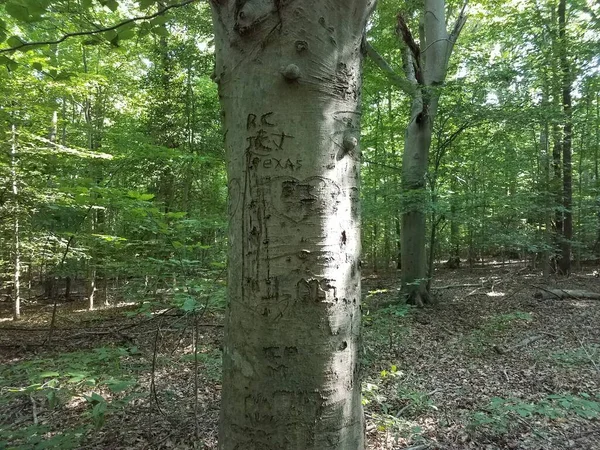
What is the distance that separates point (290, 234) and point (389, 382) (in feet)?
12.7

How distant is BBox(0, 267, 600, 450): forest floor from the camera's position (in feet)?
9.34

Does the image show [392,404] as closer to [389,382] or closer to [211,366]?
[389,382]

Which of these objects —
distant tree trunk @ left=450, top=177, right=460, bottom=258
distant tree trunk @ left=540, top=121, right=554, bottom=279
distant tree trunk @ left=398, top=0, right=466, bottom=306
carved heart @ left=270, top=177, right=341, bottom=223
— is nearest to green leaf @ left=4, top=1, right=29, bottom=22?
carved heart @ left=270, top=177, right=341, bottom=223

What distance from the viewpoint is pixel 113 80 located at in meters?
10.8

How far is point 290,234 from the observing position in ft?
3.54

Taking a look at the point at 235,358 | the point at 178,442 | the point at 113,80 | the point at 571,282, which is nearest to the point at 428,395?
the point at 178,442

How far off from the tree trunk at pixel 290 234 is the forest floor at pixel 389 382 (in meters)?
1.79

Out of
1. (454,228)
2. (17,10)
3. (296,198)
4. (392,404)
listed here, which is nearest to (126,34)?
(17,10)

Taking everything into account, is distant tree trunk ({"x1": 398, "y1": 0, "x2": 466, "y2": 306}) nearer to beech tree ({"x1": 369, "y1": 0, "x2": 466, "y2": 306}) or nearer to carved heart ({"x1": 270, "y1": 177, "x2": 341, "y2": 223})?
beech tree ({"x1": 369, "y1": 0, "x2": 466, "y2": 306})

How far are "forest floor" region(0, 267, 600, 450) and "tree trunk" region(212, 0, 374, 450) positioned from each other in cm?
179

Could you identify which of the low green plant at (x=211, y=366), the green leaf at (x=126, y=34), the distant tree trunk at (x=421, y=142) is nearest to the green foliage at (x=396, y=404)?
the low green plant at (x=211, y=366)

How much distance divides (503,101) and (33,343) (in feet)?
32.1

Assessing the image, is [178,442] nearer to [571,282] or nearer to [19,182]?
[19,182]

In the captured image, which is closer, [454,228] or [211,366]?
[211,366]
